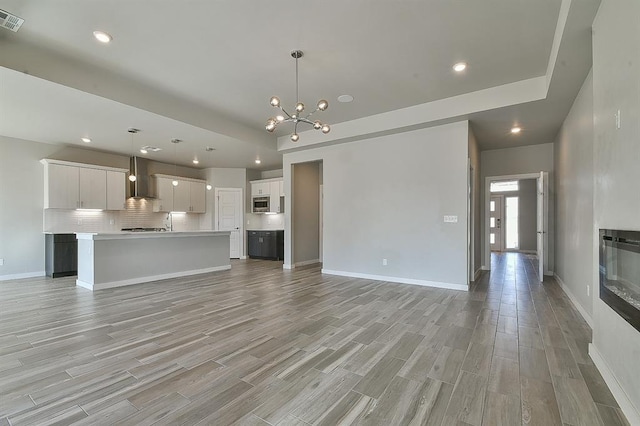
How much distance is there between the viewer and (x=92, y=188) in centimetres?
690

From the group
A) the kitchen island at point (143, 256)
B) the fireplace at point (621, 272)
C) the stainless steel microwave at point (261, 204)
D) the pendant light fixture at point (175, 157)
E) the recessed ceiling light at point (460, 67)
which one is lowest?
the kitchen island at point (143, 256)

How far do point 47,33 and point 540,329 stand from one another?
612 cm

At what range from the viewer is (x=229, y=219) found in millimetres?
9414

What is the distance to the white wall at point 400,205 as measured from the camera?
16.2 feet

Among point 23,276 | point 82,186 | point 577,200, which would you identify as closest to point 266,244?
point 82,186

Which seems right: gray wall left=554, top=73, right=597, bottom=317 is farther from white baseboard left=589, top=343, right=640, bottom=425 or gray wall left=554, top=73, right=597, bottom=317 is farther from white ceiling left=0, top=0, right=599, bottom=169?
white baseboard left=589, top=343, right=640, bottom=425

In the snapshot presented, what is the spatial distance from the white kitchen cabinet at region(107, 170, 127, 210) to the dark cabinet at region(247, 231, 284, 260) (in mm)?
3492

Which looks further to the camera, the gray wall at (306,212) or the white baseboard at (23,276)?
the gray wall at (306,212)

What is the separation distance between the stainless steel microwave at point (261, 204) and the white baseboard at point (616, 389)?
7.93 metres

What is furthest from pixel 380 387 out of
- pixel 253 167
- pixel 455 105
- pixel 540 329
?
pixel 253 167

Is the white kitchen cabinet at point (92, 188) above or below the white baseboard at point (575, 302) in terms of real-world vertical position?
above

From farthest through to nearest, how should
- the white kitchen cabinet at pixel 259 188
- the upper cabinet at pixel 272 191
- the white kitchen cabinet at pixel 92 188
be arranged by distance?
the white kitchen cabinet at pixel 259 188 → the upper cabinet at pixel 272 191 → the white kitchen cabinet at pixel 92 188


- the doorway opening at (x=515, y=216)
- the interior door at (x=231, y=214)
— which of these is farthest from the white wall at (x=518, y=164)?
the interior door at (x=231, y=214)

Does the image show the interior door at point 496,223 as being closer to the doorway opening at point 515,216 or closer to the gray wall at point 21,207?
the doorway opening at point 515,216
